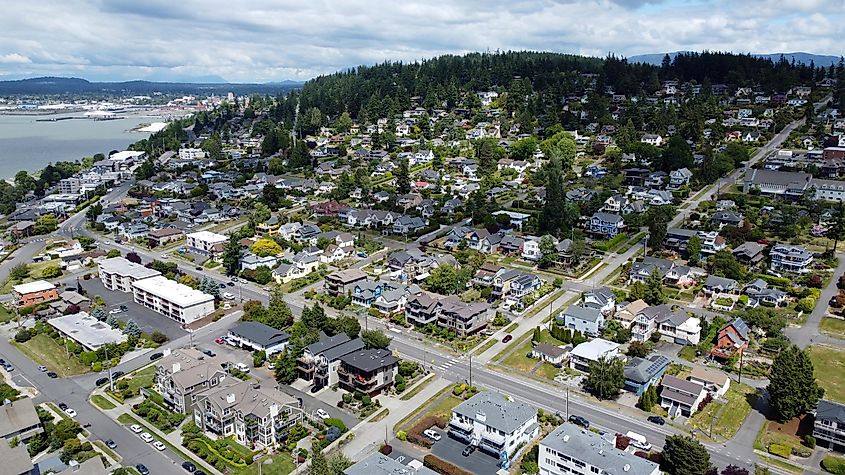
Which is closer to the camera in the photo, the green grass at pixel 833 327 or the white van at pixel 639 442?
the white van at pixel 639 442

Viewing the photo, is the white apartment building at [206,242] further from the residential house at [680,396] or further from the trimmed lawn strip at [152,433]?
the residential house at [680,396]

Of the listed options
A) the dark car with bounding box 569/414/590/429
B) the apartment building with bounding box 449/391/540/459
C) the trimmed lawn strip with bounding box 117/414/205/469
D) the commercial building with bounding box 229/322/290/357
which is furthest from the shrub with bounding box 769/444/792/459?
the commercial building with bounding box 229/322/290/357

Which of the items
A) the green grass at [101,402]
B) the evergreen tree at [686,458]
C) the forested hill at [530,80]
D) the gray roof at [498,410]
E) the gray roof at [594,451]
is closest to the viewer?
the gray roof at [594,451]

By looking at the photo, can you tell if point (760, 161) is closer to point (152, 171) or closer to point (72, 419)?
point (72, 419)

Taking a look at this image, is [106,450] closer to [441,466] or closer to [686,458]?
[441,466]

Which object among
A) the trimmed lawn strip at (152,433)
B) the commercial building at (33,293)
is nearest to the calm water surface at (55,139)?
the commercial building at (33,293)

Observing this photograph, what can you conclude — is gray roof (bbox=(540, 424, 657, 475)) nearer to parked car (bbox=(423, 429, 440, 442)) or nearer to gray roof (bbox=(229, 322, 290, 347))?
parked car (bbox=(423, 429, 440, 442))
